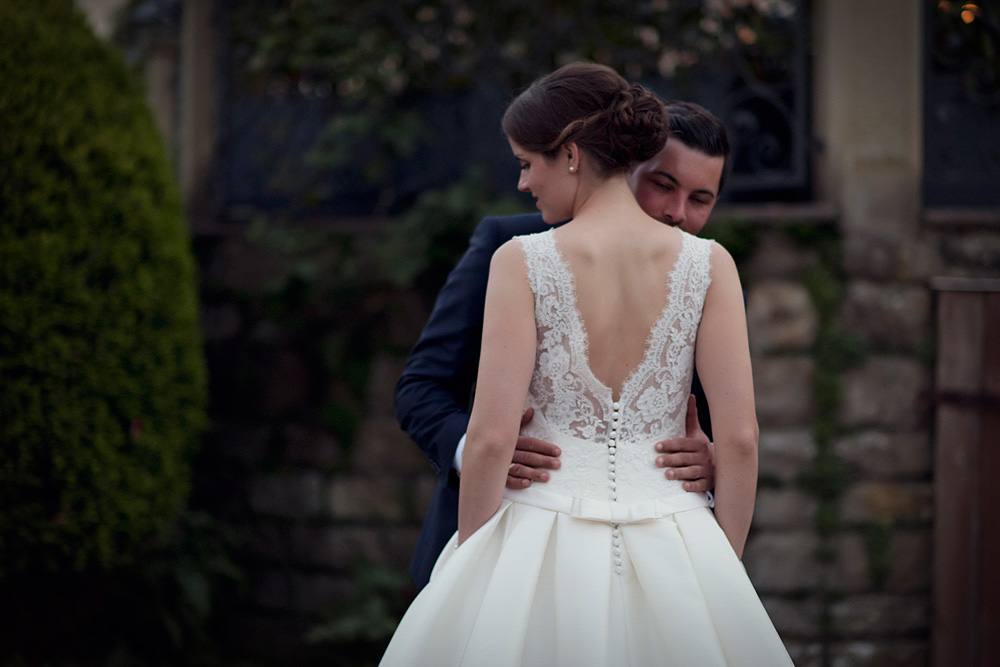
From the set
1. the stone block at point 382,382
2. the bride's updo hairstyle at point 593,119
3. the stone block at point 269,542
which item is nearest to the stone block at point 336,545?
the stone block at point 269,542

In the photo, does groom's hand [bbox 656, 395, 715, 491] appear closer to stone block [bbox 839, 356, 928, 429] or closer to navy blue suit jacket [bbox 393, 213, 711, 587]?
navy blue suit jacket [bbox 393, 213, 711, 587]

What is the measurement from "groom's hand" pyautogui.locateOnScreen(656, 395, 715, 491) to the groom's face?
2.22 feet

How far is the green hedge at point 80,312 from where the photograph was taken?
11.2ft

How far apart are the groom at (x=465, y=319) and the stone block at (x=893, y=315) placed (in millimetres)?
1962

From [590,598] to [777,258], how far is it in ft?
9.14

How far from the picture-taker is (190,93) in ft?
16.1

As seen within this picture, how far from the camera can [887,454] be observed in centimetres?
415

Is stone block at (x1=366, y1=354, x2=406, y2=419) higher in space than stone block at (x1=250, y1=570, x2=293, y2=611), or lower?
higher

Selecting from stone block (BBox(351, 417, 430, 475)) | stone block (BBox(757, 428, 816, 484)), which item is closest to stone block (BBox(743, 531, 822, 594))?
stone block (BBox(757, 428, 816, 484))

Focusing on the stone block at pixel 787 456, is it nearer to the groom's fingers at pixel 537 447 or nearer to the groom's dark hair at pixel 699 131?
the groom's dark hair at pixel 699 131

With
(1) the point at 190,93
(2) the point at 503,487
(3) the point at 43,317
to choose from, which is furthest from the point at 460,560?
(1) the point at 190,93

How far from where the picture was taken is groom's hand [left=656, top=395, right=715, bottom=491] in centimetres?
200

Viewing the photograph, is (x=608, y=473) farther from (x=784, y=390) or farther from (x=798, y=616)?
(x=798, y=616)

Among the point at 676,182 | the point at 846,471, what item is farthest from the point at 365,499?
the point at 676,182
